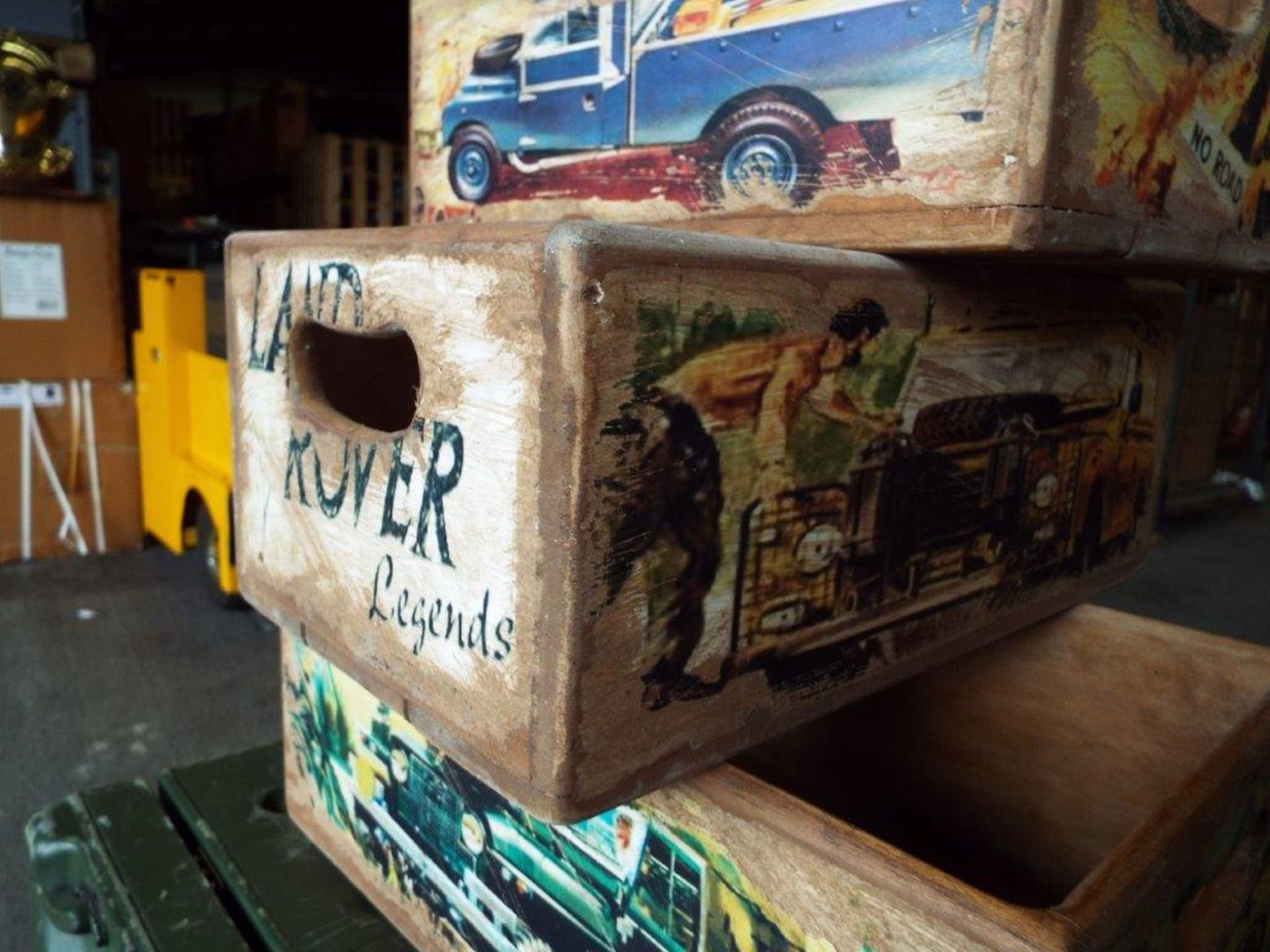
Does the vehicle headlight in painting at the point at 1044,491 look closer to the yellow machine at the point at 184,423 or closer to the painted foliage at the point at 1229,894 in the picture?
the painted foliage at the point at 1229,894

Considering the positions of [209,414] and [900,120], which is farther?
[209,414]

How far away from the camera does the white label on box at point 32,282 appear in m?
3.31

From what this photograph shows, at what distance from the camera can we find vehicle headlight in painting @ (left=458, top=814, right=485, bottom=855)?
0.79m

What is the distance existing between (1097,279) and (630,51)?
1.54 feet

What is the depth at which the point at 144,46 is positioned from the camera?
27.2ft

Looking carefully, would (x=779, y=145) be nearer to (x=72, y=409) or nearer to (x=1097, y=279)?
(x=1097, y=279)

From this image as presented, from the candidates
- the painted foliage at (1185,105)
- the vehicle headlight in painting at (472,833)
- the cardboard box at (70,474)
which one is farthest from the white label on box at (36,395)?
the painted foliage at (1185,105)

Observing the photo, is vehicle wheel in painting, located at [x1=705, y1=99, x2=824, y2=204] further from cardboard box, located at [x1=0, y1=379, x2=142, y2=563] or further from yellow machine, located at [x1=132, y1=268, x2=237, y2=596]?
cardboard box, located at [x1=0, y1=379, x2=142, y2=563]

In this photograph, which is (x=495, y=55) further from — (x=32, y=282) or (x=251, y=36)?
(x=251, y=36)

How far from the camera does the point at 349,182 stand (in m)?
5.09

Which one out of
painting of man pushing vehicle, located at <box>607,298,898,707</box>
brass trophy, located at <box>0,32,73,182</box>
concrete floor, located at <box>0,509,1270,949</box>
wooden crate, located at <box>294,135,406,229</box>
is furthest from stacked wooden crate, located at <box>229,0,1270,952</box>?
wooden crate, located at <box>294,135,406,229</box>

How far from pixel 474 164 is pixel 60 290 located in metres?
3.10

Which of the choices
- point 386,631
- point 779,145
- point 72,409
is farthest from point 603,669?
point 72,409

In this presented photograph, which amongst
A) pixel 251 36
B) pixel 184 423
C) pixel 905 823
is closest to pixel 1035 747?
pixel 905 823
